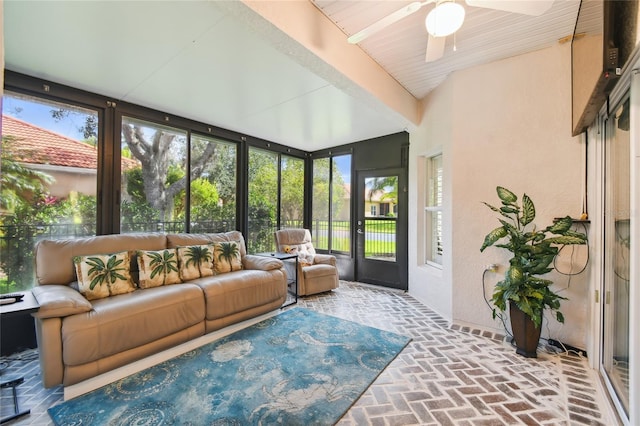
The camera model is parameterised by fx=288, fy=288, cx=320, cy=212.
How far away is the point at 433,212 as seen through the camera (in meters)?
4.04

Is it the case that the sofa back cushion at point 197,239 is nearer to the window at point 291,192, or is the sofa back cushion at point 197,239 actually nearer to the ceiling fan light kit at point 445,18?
the window at point 291,192

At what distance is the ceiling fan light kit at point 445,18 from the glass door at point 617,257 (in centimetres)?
115

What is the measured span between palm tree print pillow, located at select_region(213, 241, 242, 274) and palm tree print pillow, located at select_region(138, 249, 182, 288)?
46cm

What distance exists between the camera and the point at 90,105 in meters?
3.16

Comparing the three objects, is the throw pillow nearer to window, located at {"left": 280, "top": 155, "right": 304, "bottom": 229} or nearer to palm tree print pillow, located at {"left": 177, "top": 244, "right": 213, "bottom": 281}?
window, located at {"left": 280, "top": 155, "right": 304, "bottom": 229}

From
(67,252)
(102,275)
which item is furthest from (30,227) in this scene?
(102,275)

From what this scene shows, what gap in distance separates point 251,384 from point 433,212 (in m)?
3.12

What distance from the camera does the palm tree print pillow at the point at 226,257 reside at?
3391mm

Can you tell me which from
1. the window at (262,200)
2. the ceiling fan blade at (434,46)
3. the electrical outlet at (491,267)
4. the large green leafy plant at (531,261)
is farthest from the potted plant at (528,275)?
the window at (262,200)

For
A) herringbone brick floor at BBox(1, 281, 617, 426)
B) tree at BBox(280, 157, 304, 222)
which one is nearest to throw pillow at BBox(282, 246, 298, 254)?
tree at BBox(280, 157, 304, 222)

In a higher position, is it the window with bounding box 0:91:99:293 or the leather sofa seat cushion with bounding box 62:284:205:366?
the window with bounding box 0:91:99:293

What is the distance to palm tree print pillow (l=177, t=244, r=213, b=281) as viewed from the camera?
3.07m

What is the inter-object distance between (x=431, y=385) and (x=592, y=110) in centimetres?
231

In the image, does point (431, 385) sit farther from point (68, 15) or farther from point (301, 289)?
point (68, 15)
